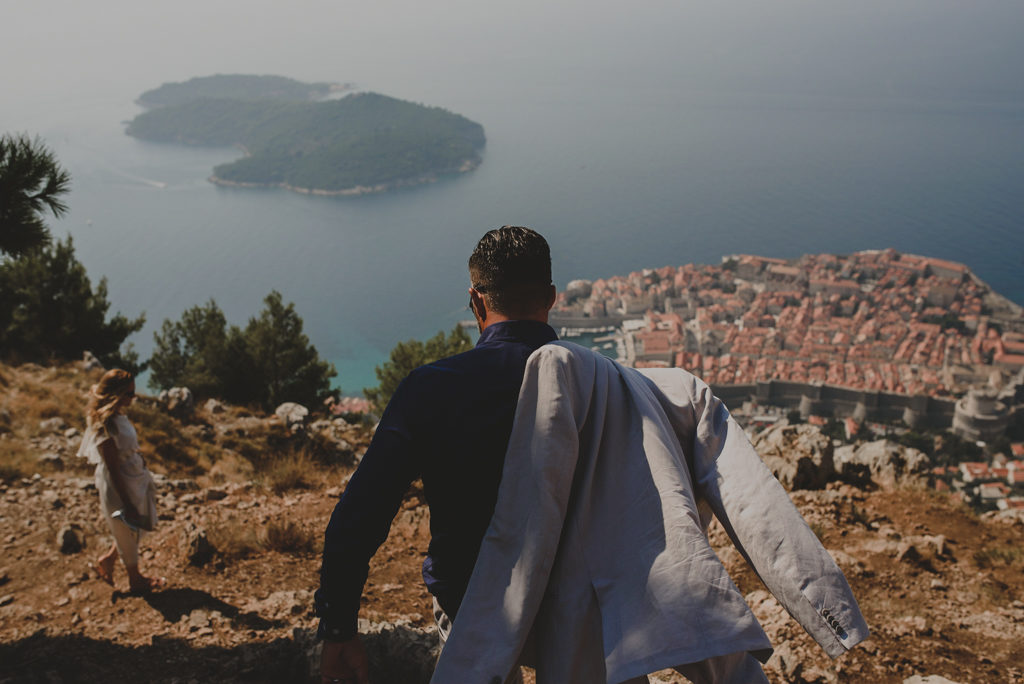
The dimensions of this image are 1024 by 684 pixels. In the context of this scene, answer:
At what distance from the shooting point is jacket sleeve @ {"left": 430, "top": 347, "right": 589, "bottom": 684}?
3.14ft

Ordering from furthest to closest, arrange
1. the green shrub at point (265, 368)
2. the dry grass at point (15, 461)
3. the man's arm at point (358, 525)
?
the green shrub at point (265, 368), the dry grass at point (15, 461), the man's arm at point (358, 525)

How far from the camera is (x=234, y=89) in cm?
13100

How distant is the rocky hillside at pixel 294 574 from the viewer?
89.6 inches

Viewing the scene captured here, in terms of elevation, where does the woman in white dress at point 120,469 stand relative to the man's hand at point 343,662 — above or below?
below

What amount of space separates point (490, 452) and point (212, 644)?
207 cm

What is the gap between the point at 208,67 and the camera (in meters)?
150

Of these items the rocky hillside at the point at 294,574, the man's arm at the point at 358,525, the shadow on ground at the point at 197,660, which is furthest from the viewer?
the rocky hillside at the point at 294,574

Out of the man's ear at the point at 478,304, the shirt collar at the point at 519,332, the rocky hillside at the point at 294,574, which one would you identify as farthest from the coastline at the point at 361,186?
the shirt collar at the point at 519,332

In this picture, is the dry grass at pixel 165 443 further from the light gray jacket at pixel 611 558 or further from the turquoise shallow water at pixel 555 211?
the turquoise shallow water at pixel 555 211

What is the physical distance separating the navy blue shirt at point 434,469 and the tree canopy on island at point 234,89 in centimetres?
14017

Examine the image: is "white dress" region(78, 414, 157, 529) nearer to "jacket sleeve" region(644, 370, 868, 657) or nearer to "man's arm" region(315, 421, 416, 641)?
"man's arm" region(315, 421, 416, 641)

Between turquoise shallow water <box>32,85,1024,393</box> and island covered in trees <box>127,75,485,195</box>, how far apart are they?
347 cm

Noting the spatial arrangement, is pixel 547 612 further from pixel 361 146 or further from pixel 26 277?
pixel 361 146

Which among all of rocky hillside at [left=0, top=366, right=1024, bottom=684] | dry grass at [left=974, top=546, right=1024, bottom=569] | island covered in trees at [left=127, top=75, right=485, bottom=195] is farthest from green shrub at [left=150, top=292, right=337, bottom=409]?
island covered in trees at [left=127, top=75, right=485, bottom=195]
